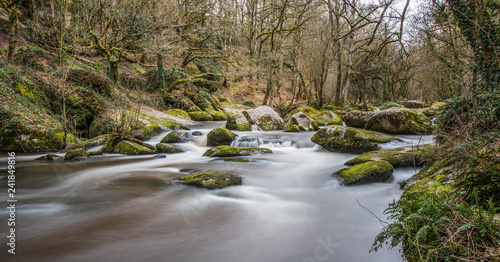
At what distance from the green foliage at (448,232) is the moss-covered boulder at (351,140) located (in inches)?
231

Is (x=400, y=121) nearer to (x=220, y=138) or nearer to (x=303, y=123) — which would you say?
(x=303, y=123)

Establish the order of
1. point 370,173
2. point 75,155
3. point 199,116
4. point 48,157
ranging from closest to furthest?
1. point 370,173
2. point 48,157
3. point 75,155
4. point 199,116

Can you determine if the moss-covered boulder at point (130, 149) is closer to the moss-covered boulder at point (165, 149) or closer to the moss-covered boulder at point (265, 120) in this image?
the moss-covered boulder at point (165, 149)

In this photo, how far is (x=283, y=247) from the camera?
3367mm

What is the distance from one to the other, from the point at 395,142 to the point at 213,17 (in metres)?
12.9

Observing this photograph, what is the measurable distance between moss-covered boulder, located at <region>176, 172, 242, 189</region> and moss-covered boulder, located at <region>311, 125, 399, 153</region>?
430 centimetres

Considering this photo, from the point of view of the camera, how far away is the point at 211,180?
17.5ft

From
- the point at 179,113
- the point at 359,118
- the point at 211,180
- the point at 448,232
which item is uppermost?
the point at 179,113

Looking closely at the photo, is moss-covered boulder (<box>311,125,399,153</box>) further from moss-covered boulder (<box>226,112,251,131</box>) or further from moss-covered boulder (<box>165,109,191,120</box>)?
moss-covered boulder (<box>165,109,191,120</box>)

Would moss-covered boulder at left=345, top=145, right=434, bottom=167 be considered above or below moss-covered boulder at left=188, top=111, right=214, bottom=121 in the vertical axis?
below

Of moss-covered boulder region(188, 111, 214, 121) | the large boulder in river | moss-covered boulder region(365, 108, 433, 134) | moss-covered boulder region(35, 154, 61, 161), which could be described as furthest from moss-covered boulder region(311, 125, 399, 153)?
moss-covered boulder region(188, 111, 214, 121)

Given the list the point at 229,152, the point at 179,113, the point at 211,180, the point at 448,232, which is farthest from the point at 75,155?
the point at 448,232

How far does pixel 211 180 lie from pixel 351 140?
17.1 feet

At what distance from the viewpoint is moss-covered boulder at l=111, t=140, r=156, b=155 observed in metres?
8.86
